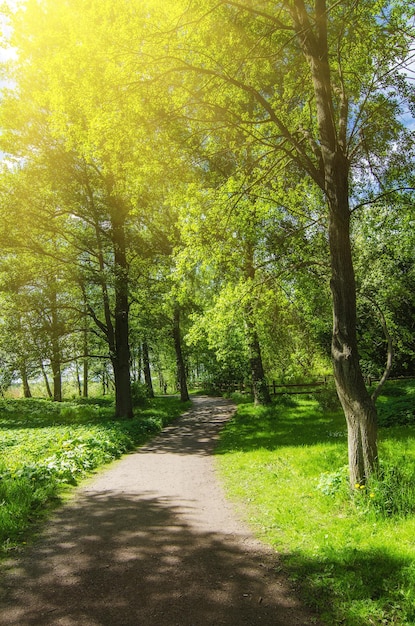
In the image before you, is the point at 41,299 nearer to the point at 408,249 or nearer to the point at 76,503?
the point at 76,503

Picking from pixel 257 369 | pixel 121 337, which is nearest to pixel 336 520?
pixel 257 369

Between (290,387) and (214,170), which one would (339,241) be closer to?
(214,170)

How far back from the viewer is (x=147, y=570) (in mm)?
4434

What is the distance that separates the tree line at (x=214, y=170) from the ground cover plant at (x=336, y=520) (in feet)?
2.05

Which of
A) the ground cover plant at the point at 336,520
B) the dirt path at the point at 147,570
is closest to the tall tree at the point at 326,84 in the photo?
the ground cover plant at the point at 336,520

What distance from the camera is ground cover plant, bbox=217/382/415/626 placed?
3.63 metres

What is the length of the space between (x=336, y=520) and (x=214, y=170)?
360 inches

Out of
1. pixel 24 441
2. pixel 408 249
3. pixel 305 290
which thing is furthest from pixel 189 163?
pixel 408 249

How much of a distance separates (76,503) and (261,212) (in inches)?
322

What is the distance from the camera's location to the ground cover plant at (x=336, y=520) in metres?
3.63

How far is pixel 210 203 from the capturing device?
10.5m

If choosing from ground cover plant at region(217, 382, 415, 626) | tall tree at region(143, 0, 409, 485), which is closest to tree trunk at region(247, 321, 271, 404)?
ground cover plant at region(217, 382, 415, 626)

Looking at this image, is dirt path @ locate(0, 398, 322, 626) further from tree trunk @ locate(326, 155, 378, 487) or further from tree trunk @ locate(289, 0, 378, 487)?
tree trunk @ locate(289, 0, 378, 487)

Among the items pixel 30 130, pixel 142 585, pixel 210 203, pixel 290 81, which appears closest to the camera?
pixel 142 585
